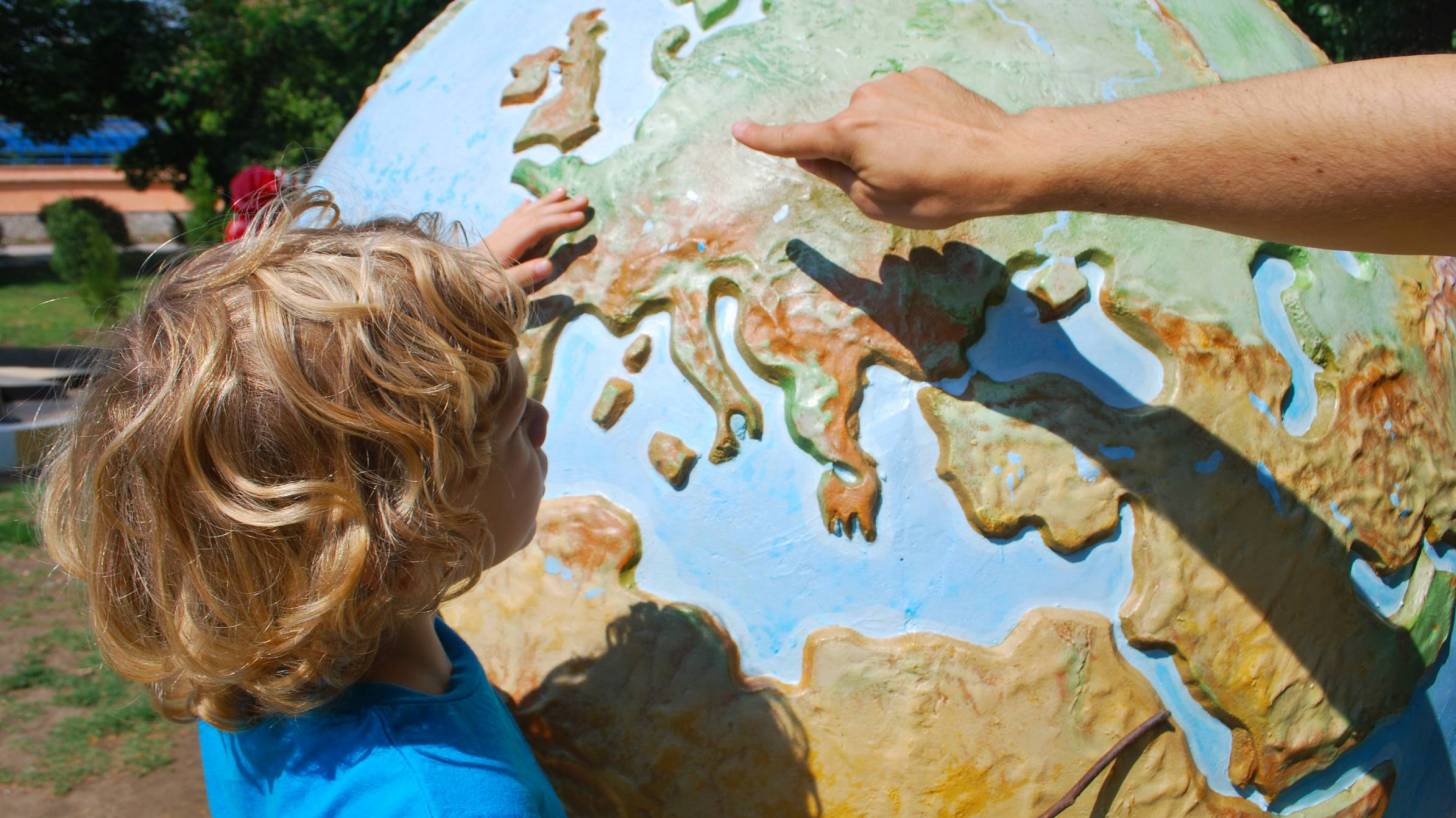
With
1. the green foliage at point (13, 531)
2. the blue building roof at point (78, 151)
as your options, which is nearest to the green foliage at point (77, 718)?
the green foliage at point (13, 531)

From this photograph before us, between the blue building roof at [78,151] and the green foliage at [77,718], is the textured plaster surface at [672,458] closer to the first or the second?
the green foliage at [77,718]

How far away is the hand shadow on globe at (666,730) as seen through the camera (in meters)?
1.80

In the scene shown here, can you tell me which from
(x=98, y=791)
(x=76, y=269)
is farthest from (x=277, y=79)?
(x=98, y=791)

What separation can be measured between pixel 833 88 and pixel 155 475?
1.21 m

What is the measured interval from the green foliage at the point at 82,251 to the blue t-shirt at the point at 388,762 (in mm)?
15416

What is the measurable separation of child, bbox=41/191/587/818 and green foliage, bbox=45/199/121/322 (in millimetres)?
15396

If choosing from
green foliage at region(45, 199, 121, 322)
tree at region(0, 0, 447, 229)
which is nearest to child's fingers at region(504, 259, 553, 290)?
green foliage at region(45, 199, 121, 322)

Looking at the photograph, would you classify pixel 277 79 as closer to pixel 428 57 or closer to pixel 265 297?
pixel 428 57

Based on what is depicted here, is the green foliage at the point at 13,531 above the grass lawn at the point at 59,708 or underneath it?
underneath

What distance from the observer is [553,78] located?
7.14 ft

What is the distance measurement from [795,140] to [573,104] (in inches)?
21.1

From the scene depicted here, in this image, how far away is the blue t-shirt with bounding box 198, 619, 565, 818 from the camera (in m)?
1.38

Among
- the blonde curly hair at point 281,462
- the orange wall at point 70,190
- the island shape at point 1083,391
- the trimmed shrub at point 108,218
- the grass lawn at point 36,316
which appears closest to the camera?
the blonde curly hair at point 281,462

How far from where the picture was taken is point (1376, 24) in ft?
26.7
